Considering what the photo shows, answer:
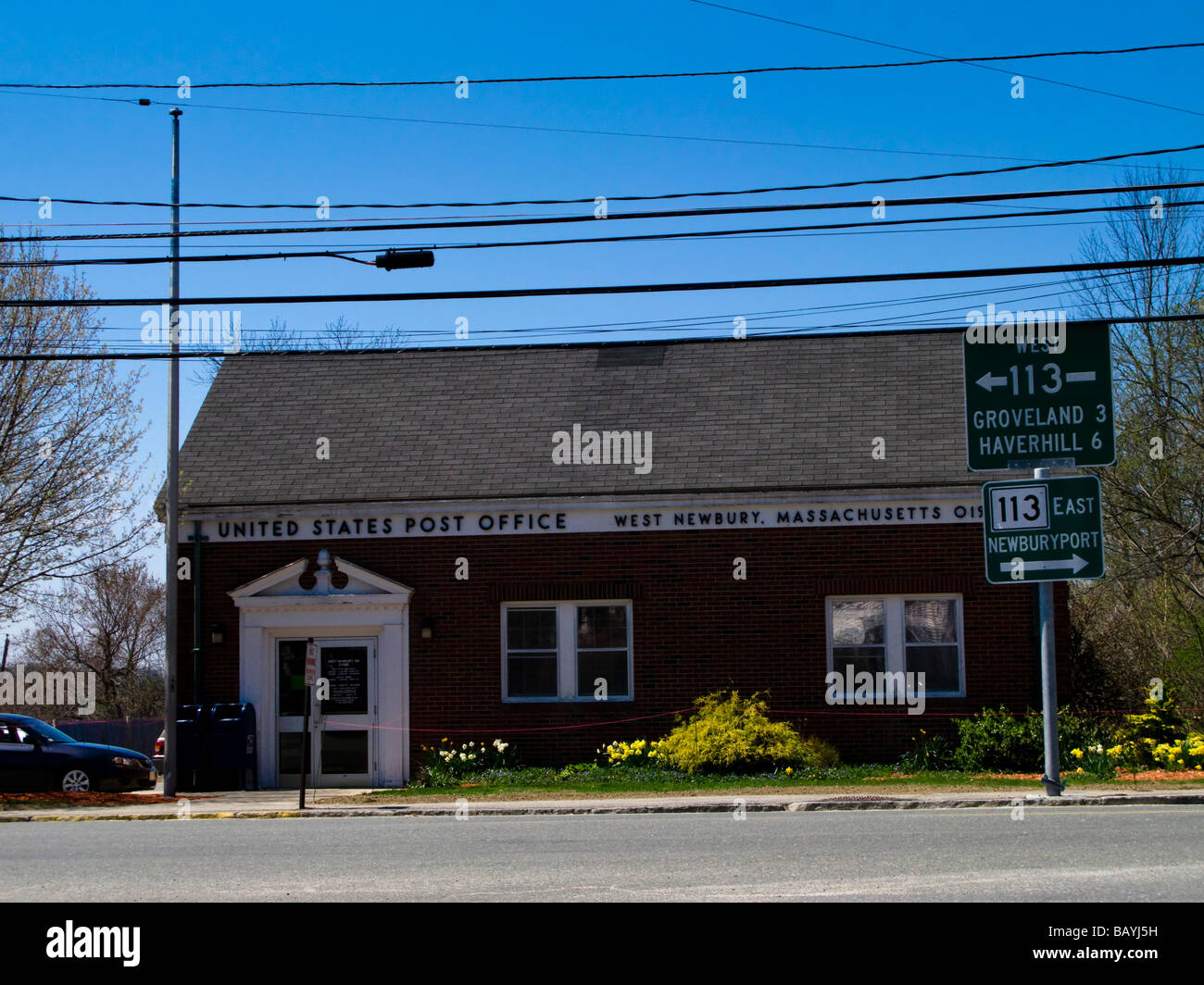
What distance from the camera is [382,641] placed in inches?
809

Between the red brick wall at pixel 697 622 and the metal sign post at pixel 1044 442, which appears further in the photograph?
the red brick wall at pixel 697 622

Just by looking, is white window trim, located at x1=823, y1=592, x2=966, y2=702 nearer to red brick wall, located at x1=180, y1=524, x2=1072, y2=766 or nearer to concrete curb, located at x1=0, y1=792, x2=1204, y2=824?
red brick wall, located at x1=180, y1=524, x2=1072, y2=766

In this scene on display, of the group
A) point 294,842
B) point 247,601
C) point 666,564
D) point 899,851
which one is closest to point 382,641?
point 247,601

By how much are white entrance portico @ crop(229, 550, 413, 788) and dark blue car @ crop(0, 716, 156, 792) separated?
242 centimetres

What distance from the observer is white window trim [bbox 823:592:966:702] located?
19984 millimetres

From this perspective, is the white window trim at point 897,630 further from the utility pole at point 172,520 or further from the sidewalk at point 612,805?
the utility pole at point 172,520

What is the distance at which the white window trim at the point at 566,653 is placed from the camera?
20.4 m

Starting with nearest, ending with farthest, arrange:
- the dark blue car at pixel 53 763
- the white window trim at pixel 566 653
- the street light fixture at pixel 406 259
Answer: the street light fixture at pixel 406 259, the dark blue car at pixel 53 763, the white window trim at pixel 566 653

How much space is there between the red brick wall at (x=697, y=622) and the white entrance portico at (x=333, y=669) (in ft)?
0.87

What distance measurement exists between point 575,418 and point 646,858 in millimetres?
12511

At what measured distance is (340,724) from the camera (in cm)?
2059

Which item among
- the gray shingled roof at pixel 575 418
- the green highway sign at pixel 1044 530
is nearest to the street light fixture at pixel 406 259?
the gray shingled roof at pixel 575 418

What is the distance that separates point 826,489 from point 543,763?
6.13 meters

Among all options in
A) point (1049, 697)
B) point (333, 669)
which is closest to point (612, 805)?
point (1049, 697)
